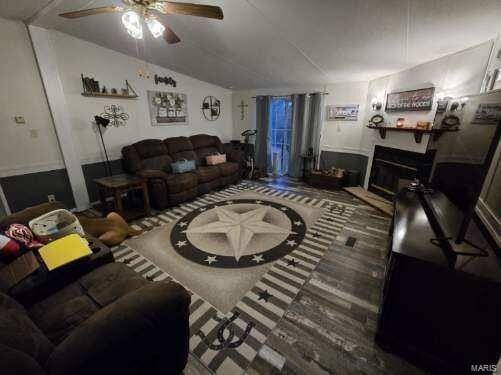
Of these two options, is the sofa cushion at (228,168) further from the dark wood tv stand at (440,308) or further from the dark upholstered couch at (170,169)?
the dark wood tv stand at (440,308)

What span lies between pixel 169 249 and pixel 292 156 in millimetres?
3759

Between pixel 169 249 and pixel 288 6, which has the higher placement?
pixel 288 6

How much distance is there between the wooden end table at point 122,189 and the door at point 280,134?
3.38 m

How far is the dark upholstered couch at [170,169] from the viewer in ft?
11.2

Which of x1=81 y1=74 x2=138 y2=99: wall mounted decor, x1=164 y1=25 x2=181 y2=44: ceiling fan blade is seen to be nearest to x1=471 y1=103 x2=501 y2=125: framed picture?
x1=164 y1=25 x2=181 y2=44: ceiling fan blade

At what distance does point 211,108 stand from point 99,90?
2.51 m

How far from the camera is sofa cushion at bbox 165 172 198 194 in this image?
3441 mm

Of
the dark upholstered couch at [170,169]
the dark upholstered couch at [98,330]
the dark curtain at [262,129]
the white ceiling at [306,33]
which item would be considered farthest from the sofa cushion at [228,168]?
the dark upholstered couch at [98,330]

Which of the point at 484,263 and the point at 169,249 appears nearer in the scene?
the point at 484,263

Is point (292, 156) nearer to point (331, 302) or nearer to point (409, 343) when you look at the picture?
point (331, 302)

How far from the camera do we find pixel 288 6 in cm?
186

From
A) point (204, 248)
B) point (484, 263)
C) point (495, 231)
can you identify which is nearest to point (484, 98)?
point (495, 231)
